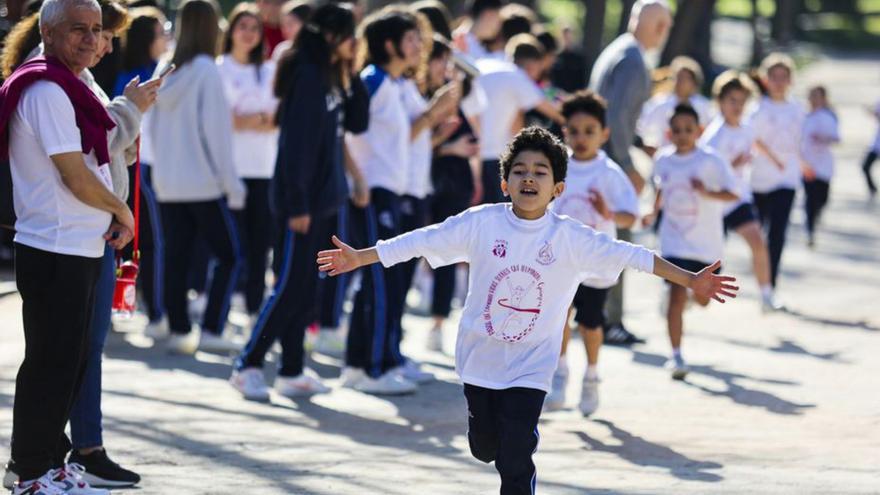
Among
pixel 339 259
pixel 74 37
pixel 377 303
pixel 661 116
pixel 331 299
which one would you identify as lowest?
pixel 331 299

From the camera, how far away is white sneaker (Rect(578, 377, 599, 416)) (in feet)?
28.8

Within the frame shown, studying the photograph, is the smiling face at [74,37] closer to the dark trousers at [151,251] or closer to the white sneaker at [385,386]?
the white sneaker at [385,386]

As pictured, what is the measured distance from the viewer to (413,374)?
9695mm

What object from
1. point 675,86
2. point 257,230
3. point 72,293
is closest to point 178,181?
point 257,230

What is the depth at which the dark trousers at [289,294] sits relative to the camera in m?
8.70

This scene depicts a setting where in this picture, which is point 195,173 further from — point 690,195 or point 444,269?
point 690,195

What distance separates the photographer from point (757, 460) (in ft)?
25.1

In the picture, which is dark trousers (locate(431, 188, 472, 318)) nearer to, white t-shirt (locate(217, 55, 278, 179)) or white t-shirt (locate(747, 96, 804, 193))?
white t-shirt (locate(217, 55, 278, 179))

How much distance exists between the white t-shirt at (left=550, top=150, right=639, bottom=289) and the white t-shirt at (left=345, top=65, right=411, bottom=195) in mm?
937

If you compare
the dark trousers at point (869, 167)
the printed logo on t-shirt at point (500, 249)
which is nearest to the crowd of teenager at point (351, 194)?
the printed logo on t-shirt at point (500, 249)

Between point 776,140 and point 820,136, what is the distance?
13.6ft

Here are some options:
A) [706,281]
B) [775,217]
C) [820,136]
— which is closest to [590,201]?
[706,281]

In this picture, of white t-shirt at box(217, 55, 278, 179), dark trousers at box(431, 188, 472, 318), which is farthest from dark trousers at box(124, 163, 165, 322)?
dark trousers at box(431, 188, 472, 318)

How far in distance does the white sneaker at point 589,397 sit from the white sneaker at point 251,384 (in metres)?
1.65
